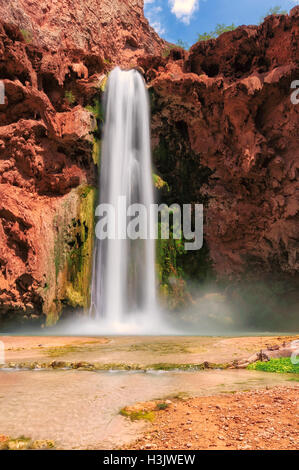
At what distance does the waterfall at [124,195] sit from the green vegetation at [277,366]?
37.5ft

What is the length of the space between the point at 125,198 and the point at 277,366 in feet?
48.4

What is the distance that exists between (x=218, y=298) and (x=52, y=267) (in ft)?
33.5

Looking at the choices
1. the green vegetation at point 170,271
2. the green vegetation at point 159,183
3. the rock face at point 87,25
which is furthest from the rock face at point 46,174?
the rock face at point 87,25

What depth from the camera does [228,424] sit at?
3197mm

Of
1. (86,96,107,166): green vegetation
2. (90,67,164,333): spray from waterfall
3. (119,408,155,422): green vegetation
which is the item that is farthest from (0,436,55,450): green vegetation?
(86,96,107,166): green vegetation

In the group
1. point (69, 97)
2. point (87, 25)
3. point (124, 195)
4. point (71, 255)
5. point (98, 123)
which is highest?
point (87, 25)

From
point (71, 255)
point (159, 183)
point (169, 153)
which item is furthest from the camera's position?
point (169, 153)

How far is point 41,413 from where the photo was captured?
12.0 feet

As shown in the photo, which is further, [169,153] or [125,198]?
[169,153]

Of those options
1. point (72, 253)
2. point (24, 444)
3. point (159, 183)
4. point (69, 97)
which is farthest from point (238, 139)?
point (24, 444)

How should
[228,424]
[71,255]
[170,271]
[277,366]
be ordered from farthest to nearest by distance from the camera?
[170,271], [71,255], [277,366], [228,424]

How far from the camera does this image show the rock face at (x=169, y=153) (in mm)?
16719

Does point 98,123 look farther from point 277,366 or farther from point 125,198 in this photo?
point 277,366
